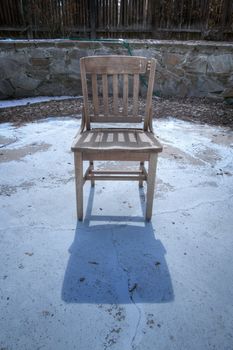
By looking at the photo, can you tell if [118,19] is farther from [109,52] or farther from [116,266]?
[116,266]

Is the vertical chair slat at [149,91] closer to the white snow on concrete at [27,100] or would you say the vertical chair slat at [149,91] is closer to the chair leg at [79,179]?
the chair leg at [79,179]

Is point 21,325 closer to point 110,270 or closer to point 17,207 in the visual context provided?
point 110,270

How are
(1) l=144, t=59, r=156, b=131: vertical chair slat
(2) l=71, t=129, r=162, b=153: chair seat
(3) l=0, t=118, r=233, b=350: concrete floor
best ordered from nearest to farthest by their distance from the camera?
(3) l=0, t=118, r=233, b=350: concrete floor → (2) l=71, t=129, r=162, b=153: chair seat → (1) l=144, t=59, r=156, b=131: vertical chair slat

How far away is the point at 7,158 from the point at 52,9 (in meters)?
4.88

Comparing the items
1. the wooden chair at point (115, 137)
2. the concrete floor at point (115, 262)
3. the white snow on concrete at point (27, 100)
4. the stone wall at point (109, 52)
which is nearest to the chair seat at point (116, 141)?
the wooden chair at point (115, 137)

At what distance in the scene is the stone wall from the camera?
437 cm

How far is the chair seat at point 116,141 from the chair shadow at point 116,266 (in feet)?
1.60

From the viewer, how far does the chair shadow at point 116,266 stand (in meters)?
1.23

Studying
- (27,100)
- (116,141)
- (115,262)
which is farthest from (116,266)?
(27,100)

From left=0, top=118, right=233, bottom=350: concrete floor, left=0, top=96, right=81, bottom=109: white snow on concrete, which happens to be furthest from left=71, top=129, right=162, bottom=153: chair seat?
left=0, top=96, right=81, bottom=109: white snow on concrete

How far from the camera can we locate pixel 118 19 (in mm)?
6227

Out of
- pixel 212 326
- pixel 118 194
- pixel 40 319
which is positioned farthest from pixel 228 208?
pixel 40 319

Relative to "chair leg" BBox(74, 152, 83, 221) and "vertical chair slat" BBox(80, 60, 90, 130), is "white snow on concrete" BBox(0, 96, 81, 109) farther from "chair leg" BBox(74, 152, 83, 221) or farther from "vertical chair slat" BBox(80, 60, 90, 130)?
"chair leg" BBox(74, 152, 83, 221)

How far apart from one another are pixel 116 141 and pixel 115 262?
0.70 meters
